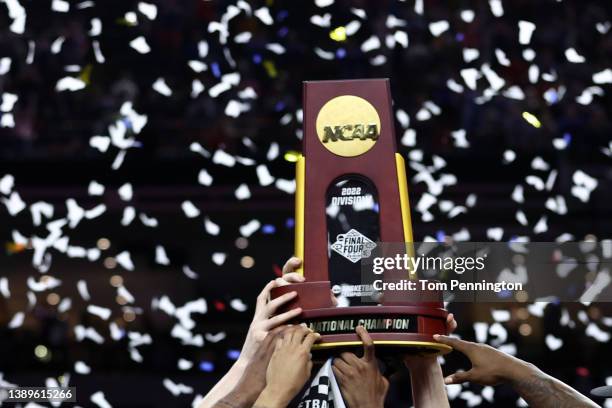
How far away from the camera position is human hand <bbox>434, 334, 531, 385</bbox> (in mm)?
2225

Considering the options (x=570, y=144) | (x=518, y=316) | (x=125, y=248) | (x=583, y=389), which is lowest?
(x=583, y=389)

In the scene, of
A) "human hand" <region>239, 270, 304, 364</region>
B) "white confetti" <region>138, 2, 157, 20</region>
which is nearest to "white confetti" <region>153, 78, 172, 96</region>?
"white confetti" <region>138, 2, 157, 20</region>

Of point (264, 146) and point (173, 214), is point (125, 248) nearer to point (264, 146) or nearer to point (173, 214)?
point (173, 214)

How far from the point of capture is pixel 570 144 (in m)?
7.45

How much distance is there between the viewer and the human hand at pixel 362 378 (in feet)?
7.06

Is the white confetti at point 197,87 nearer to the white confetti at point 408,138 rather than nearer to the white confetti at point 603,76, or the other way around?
the white confetti at point 408,138

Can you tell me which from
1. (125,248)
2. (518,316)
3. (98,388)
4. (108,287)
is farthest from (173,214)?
(518,316)

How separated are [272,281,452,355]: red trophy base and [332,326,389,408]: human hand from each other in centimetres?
2

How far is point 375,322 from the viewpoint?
222cm

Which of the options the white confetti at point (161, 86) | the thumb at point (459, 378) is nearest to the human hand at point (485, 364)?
the thumb at point (459, 378)

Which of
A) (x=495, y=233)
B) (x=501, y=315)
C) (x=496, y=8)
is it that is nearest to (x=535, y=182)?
(x=495, y=233)

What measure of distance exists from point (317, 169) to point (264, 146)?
5.26 m

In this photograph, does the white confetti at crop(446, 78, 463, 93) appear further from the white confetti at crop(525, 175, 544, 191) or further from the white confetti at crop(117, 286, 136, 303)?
the white confetti at crop(117, 286, 136, 303)

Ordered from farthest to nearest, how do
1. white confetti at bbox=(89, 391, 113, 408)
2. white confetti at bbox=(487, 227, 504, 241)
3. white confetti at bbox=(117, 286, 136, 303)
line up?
white confetti at bbox=(117, 286, 136, 303), white confetti at bbox=(487, 227, 504, 241), white confetti at bbox=(89, 391, 113, 408)
